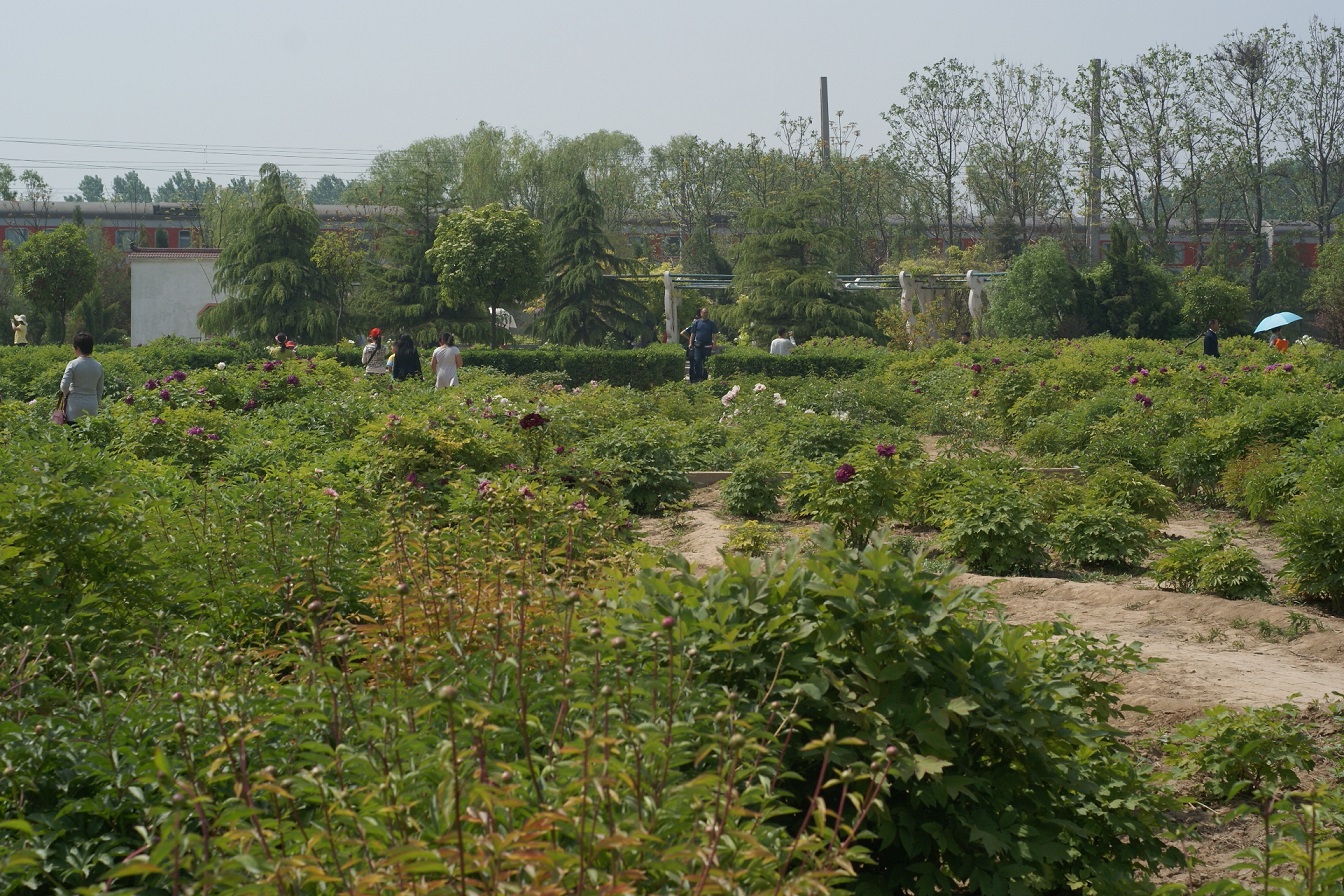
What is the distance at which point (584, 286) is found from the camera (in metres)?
36.3

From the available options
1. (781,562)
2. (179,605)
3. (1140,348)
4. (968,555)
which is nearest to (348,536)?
(179,605)

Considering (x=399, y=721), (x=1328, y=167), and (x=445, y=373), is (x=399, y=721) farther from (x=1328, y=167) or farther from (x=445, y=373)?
(x=1328, y=167)

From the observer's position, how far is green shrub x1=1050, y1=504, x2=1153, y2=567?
7934 mm

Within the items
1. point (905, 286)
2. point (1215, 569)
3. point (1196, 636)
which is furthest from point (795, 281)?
point (1196, 636)

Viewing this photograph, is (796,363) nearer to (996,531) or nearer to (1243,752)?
(996,531)

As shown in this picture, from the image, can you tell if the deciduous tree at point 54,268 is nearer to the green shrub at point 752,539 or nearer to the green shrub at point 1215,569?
the green shrub at point 752,539

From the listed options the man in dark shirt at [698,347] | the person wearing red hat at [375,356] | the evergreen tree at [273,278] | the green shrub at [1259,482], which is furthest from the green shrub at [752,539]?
the evergreen tree at [273,278]

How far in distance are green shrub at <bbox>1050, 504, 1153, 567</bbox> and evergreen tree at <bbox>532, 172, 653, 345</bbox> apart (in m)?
29.0

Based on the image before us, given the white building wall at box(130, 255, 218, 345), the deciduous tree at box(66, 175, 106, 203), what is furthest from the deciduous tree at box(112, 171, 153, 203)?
the white building wall at box(130, 255, 218, 345)

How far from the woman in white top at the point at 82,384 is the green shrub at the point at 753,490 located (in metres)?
4.92

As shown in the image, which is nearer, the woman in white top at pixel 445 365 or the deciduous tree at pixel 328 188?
the woman in white top at pixel 445 365

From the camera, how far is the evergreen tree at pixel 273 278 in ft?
117

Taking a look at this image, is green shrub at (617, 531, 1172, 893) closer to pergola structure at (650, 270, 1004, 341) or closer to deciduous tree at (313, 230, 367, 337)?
pergola structure at (650, 270, 1004, 341)

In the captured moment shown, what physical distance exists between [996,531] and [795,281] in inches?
1094
